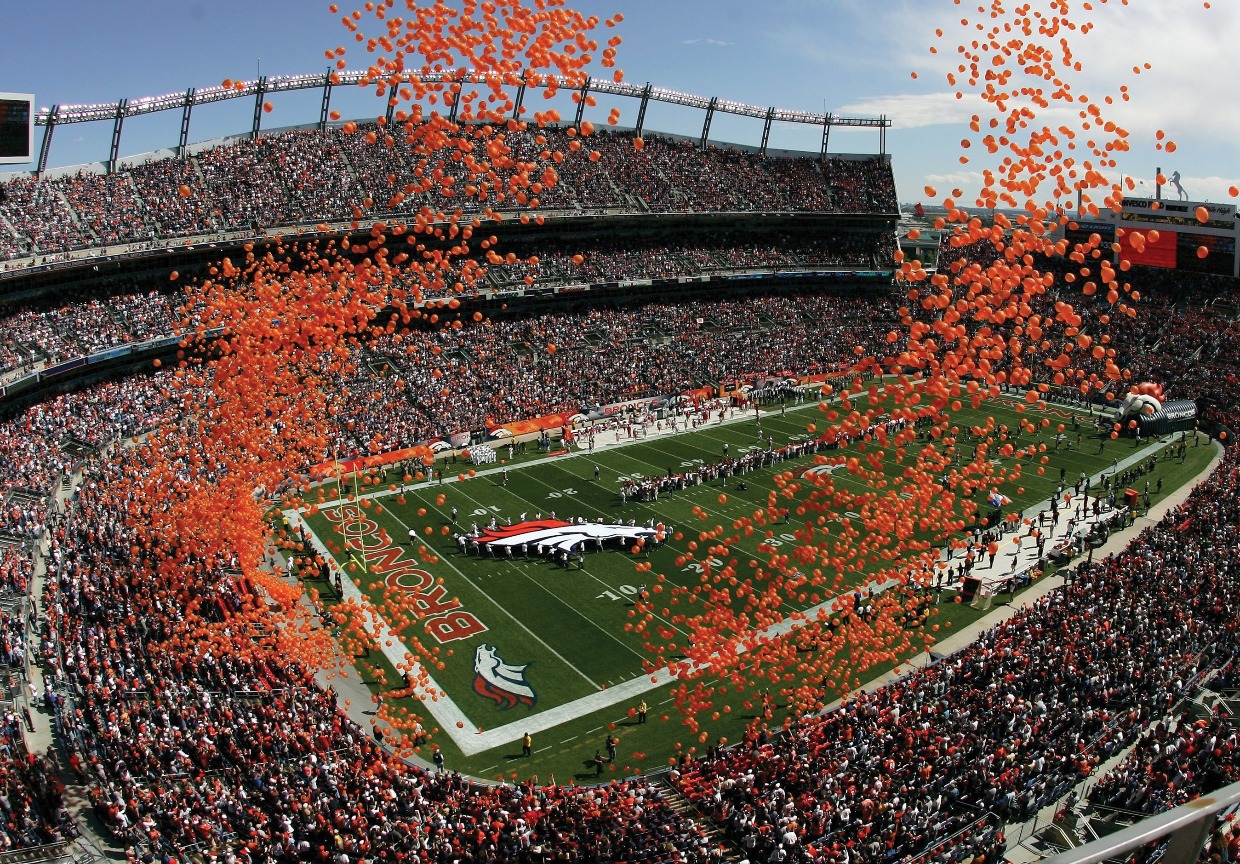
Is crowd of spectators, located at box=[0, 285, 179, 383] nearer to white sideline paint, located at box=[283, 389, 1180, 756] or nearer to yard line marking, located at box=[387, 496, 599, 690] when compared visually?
yard line marking, located at box=[387, 496, 599, 690]

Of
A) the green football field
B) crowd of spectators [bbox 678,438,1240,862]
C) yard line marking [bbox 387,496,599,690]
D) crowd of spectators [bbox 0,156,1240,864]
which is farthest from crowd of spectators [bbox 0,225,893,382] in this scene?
crowd of spectators [bbox 678,438,1240,862]

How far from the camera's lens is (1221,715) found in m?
14.8

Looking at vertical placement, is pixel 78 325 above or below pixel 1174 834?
above

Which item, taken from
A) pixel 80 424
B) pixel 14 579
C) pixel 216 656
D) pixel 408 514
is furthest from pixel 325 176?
pixel 216 656

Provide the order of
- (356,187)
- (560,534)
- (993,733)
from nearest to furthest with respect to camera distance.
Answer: (993,733) < (560,534) < (356,187)

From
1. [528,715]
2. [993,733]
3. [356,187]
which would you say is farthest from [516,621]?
[356,187]

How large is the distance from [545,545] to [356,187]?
99.4 ft

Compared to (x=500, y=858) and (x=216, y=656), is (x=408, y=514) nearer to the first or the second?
(x=216, y=656)

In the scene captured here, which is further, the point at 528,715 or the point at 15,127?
the point at 15,127

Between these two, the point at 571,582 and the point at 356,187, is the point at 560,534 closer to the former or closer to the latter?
the point at 571,582

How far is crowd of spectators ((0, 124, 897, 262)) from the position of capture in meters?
38.0

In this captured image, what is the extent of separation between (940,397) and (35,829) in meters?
14.6

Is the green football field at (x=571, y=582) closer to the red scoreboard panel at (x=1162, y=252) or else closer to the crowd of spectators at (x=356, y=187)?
the crowd of spectators at (x=356, y=187)

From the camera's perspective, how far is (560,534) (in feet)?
89.0
